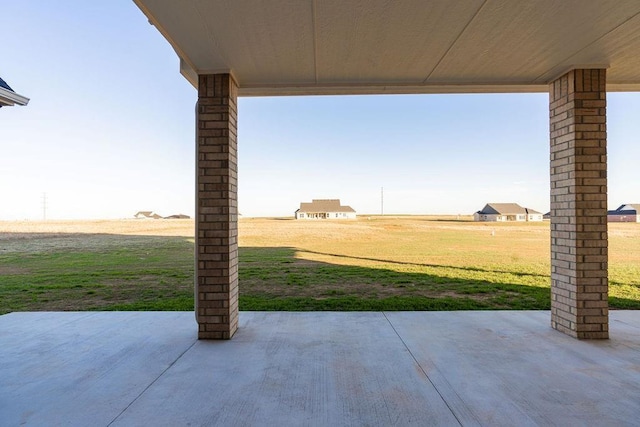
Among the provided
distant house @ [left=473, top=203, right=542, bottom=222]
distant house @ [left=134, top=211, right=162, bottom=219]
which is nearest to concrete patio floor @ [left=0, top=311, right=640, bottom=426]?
distant house @ [left=473, top=203, right=542, bottom=222]

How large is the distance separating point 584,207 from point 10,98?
5.95 metres

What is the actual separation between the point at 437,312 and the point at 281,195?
867 inches

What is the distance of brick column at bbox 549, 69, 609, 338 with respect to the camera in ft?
12.4

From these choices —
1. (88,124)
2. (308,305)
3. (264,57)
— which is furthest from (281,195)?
(264,57)

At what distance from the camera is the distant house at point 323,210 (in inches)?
2116

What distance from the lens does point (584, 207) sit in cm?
382

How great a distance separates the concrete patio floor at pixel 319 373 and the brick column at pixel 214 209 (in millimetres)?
350

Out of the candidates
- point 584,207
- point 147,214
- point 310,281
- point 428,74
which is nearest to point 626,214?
point 310,281

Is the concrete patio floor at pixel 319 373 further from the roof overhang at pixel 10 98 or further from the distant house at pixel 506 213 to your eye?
the distant house at pixel 506 213

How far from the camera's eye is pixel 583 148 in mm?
3838

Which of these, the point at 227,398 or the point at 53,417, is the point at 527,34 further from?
the point at 53,417

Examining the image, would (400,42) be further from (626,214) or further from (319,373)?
(626,214)

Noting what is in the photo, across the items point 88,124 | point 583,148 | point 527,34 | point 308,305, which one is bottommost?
point 308,305

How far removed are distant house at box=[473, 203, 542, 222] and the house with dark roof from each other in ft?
198
